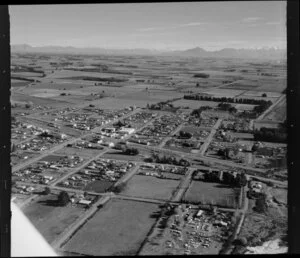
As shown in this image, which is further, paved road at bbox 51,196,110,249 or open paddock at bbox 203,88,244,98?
open paddock at bbox 203,88,244,98

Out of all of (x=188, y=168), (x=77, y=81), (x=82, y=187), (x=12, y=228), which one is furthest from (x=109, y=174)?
(x=77, y=81)

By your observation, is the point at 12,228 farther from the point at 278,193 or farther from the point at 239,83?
the point at 239,83

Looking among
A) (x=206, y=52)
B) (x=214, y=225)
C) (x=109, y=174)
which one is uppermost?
(x=206, y=52)

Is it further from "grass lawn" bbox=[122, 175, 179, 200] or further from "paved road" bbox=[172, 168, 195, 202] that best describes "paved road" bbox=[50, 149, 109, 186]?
"paved road" bbox=[172, 168, 195, 202]

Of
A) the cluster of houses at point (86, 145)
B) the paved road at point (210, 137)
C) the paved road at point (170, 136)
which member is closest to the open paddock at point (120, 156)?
the cluster of houses at point (86, 145)

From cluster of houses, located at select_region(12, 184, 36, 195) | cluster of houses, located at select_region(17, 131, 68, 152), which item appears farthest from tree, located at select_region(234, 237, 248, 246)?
cluster of houses, located at select_region(17, 131, 68, 152)

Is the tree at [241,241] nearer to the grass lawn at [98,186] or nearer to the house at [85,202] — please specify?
the house at [85,202]

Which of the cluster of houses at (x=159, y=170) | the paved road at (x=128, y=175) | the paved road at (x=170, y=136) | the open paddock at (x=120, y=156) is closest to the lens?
the paved road at (x=128, y=175)
